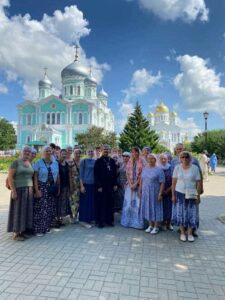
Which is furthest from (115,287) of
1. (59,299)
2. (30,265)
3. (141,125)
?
(141,125)

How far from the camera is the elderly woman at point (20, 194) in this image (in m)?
4.95

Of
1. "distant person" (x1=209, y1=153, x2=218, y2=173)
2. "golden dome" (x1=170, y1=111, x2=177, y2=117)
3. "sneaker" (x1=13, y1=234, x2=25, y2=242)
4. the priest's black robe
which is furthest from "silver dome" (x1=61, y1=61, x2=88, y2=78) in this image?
"sneaker" (x1=13, y1=234, x2=25, y2=242)

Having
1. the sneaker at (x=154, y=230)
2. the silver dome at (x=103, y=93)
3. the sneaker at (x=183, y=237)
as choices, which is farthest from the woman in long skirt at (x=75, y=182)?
the silver dome at (x=103, y=93)

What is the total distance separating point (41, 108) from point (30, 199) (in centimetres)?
4906

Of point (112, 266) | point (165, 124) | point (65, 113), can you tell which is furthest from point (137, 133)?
point (165, 124)

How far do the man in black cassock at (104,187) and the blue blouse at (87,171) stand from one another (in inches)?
5.3

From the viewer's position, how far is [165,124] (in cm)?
6906

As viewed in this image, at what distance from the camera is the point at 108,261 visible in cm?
416

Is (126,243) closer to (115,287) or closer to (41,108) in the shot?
(115,287)

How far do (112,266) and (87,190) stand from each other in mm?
2291

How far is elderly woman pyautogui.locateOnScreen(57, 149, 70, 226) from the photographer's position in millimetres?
5930

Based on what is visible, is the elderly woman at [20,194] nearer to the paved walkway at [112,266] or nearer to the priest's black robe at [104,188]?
the paved walkway at [112,266]

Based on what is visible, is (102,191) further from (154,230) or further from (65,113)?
(65,113)

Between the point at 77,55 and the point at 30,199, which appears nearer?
the point at 30,199
